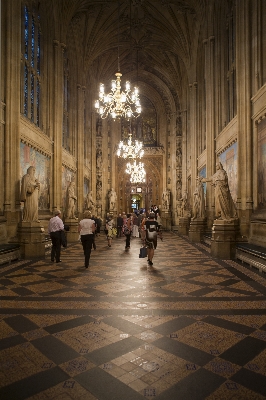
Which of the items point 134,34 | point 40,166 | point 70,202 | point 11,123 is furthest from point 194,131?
point 11,123

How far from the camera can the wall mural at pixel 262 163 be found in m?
9.94

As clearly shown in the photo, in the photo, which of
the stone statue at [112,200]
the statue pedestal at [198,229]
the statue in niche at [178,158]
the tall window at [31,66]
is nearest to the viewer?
the tall window at [31,66]

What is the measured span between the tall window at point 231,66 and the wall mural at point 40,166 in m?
9.55

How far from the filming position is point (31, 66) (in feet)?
46.5

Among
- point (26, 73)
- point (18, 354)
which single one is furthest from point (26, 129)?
point (18, 354)

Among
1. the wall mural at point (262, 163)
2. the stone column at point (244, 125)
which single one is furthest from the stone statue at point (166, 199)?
the wall mural at point (262, 163)

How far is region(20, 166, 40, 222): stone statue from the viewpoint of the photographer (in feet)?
33.0

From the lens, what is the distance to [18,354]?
3.11 m

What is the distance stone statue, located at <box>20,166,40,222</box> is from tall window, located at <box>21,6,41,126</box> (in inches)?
165

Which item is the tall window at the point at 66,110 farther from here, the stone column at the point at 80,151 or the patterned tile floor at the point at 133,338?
the patterned tile floor at the point at 133,338

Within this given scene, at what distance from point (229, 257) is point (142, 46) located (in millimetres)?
22207

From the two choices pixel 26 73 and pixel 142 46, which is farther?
pixel 142 46

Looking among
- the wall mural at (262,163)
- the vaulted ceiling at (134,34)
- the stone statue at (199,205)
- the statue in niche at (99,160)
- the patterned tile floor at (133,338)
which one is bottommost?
the patterned tile floor at (133,338)

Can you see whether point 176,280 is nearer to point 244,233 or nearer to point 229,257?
point 229,257
